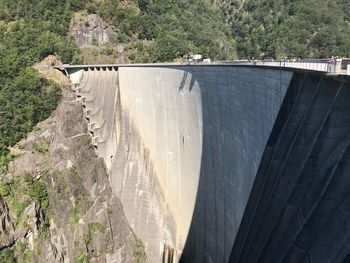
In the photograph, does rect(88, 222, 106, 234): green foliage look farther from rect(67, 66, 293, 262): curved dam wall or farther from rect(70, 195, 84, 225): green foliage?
rect(67, 66, 293, 262): curved dam wall

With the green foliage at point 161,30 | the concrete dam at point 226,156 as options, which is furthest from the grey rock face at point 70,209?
the green foliage at point 161,30

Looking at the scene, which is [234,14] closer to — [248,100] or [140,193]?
[140,193]

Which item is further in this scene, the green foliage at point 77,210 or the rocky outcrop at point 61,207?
the green foliage at point 77,210

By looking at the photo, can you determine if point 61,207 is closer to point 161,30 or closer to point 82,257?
point 82,257

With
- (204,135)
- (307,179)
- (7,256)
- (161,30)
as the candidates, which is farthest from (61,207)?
(161,30)

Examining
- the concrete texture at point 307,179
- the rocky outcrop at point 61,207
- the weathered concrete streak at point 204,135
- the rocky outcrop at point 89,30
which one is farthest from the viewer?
the rocky outcrop at point 89,30

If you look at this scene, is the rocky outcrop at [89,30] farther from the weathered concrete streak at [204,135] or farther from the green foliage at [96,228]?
the green foliage at [96,228]

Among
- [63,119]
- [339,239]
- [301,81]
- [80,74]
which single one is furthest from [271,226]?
[80,74]
